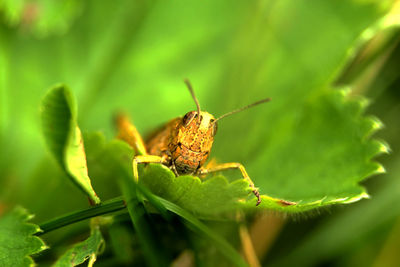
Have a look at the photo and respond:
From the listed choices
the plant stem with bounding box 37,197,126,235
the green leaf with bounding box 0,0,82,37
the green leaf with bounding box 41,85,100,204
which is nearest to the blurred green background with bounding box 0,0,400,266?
the green leaf with bounding box 0,0,82,37

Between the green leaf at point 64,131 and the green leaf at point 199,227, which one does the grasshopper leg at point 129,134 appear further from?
the green leaf at point 64,131

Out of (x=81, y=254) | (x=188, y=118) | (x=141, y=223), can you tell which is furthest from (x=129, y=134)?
(x=81, y=254)

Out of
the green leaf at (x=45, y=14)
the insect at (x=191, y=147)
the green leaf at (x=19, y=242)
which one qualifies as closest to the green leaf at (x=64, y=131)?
the green leaf at (x=19, y=242)

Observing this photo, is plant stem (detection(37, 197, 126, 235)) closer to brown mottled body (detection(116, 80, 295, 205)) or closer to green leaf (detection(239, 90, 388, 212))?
brown mottled body (detection(116, 80, 295, 205))

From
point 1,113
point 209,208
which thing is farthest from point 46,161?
point 209,208

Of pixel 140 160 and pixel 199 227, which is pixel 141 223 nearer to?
pixel 199 227

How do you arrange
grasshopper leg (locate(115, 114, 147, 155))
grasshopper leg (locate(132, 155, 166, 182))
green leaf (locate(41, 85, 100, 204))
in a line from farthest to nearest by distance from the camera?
grasshopper leg (locate(115, 114, 147, 155)) → grasshopper leg (locate(132, 155, 166, 182)) → green leaf (locate(41, 85, 100, 204))
